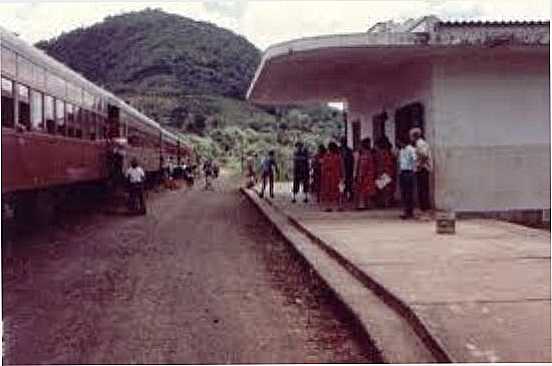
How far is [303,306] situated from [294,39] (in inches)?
316

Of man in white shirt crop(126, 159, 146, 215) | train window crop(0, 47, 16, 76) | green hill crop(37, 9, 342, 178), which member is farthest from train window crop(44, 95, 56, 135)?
man in white shirt crop(126, 159, 146, 215)

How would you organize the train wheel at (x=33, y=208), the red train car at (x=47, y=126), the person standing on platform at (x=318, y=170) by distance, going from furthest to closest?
the person standing on platform at (x=318, y=170) < the train wheel at (x=33, y=208) < the red train car at (x=47, y=126)

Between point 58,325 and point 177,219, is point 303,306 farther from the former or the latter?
point 177,219

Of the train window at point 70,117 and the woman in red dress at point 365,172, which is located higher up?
the train window at point 70,117

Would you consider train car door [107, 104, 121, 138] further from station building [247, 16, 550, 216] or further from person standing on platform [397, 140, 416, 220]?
person standing on platform [397, 140, 416, 220]

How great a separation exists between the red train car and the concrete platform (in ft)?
10.9

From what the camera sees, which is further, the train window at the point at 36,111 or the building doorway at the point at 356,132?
the building doorway at the point at 356,132

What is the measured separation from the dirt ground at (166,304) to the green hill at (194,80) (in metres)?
5.70

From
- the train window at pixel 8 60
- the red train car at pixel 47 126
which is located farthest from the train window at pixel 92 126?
the train window at pixel 8 60

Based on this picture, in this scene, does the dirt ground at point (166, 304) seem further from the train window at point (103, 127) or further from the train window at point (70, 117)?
the train window at point (103, 127)

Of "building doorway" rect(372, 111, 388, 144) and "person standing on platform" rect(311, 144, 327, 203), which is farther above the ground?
"building doorway" rect(372, 111, 388, 144)

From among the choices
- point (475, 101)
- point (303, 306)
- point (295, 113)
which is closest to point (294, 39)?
A: point (475, 101)

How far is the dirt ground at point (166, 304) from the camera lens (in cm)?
567

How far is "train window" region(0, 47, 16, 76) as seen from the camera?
10337 mm
